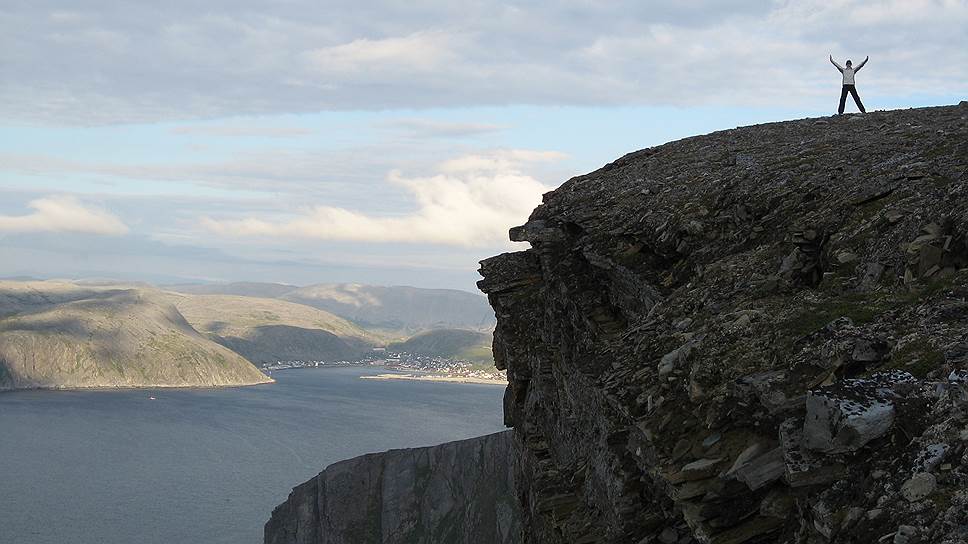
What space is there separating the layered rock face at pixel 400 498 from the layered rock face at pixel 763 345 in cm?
10385

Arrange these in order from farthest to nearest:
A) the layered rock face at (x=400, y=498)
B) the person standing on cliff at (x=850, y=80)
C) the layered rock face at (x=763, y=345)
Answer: the layered rock face at (x=400, y=498) < the person standing on cliff at (x=850, y=80) < the layered rock face at (x=763, y=345)

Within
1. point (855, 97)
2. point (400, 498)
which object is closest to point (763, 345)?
point (855, 97)

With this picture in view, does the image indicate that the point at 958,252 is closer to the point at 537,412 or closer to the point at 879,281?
the point at 879,281

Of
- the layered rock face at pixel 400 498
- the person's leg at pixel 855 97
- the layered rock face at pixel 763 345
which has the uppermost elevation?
the person's leg at pixel 855 97

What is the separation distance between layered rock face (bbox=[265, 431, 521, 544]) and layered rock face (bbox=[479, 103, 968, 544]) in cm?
10385

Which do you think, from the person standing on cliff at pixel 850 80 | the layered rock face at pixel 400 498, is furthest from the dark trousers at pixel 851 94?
the layered rock face at pixel 400 498

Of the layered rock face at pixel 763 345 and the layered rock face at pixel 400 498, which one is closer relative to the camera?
the layered rock face at pixel 763 345

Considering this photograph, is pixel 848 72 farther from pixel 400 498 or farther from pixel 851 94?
pixel 400 498

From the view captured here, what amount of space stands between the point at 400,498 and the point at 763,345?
5388 inches

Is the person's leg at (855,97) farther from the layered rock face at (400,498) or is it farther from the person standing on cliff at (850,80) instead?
the layered rock face at (400,498)

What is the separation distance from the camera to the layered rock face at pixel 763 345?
40.4 ft

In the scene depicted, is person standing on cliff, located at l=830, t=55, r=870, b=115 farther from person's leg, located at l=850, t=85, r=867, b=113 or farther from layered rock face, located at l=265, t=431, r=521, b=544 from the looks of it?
layered rock face, located at l=265, t=431, r=521, b=544

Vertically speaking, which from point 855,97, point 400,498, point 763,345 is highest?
point 855,97

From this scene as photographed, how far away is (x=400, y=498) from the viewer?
147 meters
